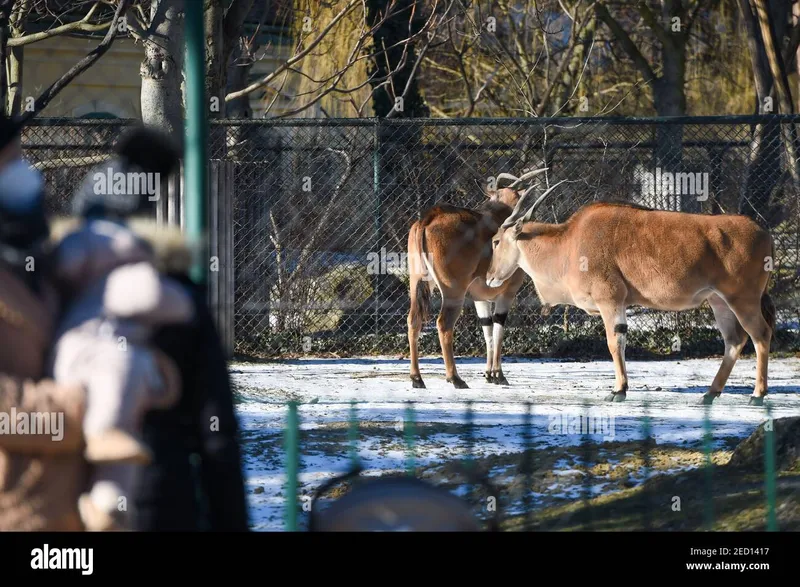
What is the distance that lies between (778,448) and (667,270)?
2909mm

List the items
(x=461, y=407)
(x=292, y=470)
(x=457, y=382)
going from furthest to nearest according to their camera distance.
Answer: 1. (x=457, y=382)
2. (x=461, y=407)
3. (x=292, y=470)

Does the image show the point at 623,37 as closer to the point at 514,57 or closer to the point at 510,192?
the point at 514,57

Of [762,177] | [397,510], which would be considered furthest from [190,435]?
[762,177]

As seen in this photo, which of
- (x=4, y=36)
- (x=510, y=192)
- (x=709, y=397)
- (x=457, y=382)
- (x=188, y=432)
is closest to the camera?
(x=188, y=432)

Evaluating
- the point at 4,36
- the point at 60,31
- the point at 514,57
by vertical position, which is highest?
the point at 514,57

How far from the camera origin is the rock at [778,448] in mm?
5895

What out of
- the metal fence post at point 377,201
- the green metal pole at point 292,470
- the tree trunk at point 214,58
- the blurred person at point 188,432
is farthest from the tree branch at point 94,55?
the blurred person at point 188,432

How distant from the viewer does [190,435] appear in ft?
7.47

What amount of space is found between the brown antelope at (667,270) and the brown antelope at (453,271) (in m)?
0.65

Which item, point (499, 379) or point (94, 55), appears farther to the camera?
point (499, 379)

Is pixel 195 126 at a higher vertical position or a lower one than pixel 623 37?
lower

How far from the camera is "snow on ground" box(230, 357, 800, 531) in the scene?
6426 millimetres
